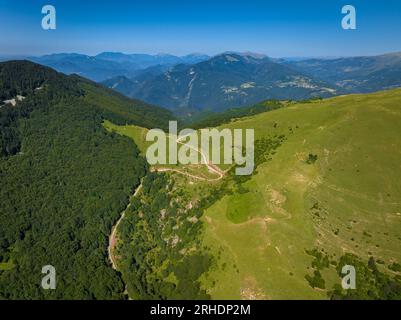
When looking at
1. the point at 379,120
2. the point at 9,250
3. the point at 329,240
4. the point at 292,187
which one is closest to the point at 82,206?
the point at 9,250

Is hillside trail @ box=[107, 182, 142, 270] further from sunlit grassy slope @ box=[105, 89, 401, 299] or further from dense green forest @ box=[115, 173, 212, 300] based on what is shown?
sunlit grassy slope @ box=[105, 89, 401, 299]

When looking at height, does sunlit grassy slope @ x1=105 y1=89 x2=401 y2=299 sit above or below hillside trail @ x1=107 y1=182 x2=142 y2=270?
above

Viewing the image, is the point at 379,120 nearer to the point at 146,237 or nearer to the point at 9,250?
the point at 146,237

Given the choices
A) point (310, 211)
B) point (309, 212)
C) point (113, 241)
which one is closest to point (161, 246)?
point (113, 241)

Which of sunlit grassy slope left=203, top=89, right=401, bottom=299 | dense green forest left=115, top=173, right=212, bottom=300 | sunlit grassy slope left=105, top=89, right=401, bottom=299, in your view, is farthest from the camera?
dense green forest left=115, top=173, right=212, bottom=300

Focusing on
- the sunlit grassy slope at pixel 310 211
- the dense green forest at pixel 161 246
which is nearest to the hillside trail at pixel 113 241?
the dense green forest at pixel 161 246

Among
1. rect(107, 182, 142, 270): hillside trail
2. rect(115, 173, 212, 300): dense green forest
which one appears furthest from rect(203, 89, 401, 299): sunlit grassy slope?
rect(107, 182, 142, 270): hillside trail

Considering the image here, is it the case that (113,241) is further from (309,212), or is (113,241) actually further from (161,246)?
(309,212)

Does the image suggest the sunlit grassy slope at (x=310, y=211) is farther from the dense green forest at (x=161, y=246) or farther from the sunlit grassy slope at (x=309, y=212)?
the dense green forest at (x=161, y=246)

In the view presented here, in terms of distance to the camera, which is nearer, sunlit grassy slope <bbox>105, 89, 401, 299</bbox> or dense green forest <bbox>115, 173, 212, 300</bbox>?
sunlit grassy slope <bbox>105, 89, 401, 299</bbox>
